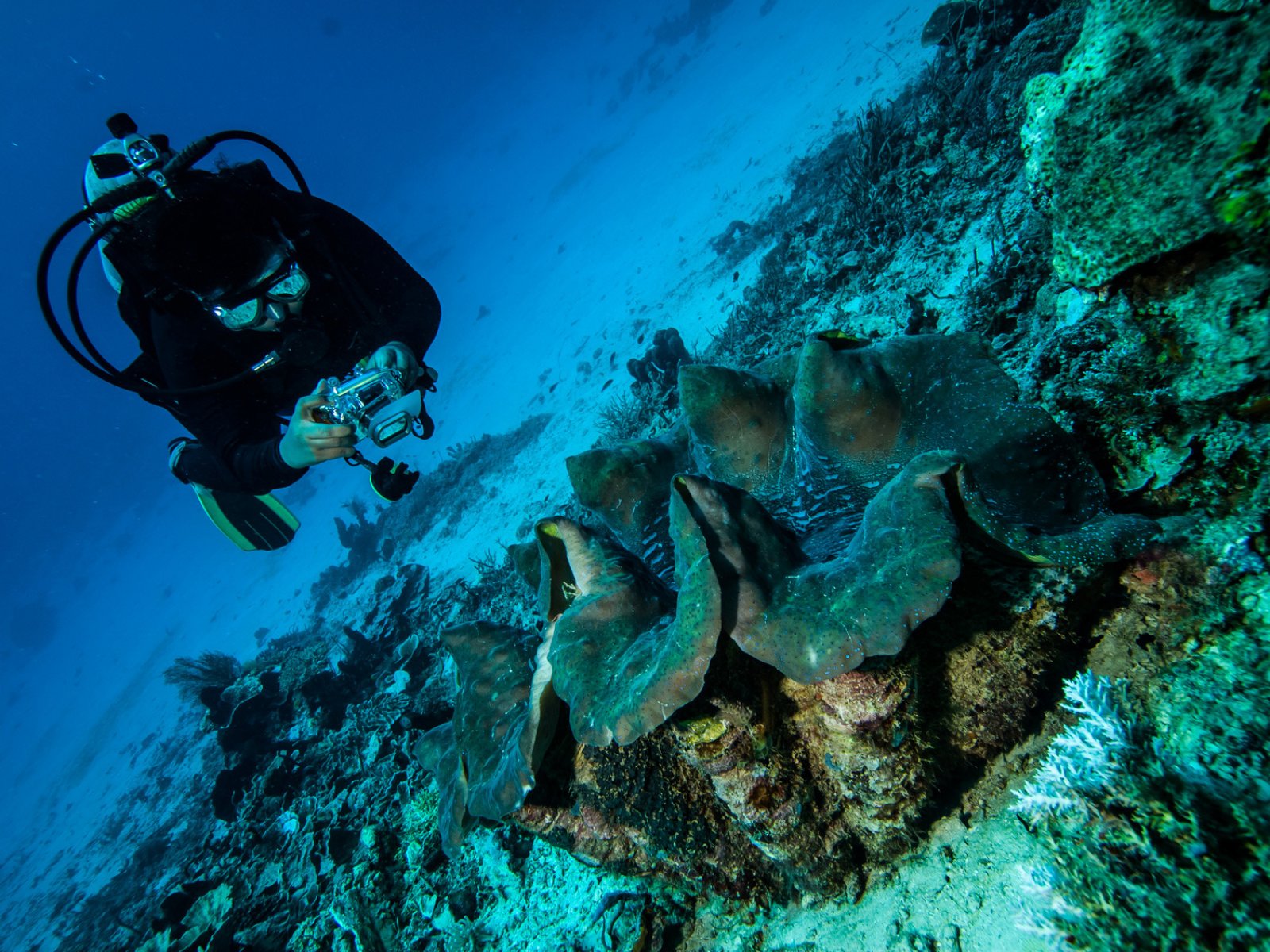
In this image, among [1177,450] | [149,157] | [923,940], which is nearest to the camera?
[1177,450]

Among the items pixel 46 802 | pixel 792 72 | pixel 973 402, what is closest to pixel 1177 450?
pixel 973 402

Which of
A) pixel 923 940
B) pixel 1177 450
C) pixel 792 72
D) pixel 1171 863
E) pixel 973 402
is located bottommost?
pixel 923 940

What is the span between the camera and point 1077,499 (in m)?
1.50

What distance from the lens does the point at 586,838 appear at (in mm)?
2109

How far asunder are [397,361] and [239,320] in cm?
109

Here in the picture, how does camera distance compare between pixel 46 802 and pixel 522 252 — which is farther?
pixel 522 252

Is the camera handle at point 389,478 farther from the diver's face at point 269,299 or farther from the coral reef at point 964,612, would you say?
the coral reef at point 964,612

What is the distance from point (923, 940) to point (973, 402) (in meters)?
1.67

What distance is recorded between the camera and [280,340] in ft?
13.3

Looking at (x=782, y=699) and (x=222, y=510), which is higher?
(x=222, y=510)

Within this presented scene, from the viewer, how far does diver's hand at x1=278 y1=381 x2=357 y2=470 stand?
3205mm

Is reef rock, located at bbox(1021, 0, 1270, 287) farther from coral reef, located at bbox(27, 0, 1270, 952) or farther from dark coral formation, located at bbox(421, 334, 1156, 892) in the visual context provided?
dark coral formation, located at bbox(421, 334, 1156, 892)

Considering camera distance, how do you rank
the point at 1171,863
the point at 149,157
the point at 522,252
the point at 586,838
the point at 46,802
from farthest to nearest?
the point at 522,252 < the point at 46,802 < the point at 149,157 < the point at 586,838 < the point at 1171,863

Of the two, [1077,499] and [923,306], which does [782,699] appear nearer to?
[1077,499]
